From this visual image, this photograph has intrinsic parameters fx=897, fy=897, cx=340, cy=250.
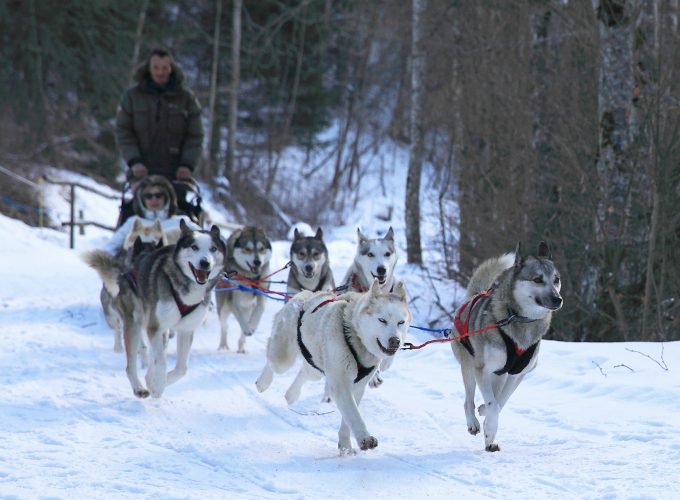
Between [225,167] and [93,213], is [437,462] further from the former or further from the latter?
[225,167]

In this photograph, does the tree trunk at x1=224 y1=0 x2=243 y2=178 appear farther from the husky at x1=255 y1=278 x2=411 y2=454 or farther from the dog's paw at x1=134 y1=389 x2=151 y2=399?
the husky at x1=255 y1=278 x2=411 y2=454

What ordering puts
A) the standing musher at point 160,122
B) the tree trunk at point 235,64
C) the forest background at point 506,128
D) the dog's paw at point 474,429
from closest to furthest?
1. the dog's paw at point 474,429
2. the forest background at point 506,128
3. the standing musher at point 160,122
4. the tree trunk at point 235,64

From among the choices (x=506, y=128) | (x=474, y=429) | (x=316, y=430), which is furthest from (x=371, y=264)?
(x=506, y=128)

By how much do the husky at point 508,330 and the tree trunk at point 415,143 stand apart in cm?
708

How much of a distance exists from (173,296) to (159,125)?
3218 mm

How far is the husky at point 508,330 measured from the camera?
437 centimetres

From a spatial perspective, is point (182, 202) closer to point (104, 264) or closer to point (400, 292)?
point (104, 264)

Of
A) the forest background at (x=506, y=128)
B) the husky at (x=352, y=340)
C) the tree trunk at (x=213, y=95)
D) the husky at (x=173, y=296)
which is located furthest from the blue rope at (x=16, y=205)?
the husky at (x=352, y=340)

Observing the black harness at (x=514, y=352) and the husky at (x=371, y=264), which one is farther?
the husky at (x=371, y=264)

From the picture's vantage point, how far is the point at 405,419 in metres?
5.09

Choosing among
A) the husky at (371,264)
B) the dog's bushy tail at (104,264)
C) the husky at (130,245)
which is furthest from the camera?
the husky at (130,245)

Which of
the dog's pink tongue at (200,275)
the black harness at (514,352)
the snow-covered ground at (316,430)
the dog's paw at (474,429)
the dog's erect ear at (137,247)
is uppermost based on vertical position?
the dog's erect ear at (137,247)

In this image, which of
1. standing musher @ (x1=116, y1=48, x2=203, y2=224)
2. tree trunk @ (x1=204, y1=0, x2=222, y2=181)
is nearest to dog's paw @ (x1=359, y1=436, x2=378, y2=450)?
standing musher @ (x1=116, y1=48, x2=203, y2=224)

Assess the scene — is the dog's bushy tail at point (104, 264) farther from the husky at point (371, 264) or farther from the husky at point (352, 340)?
the husky at point (352, 340)
